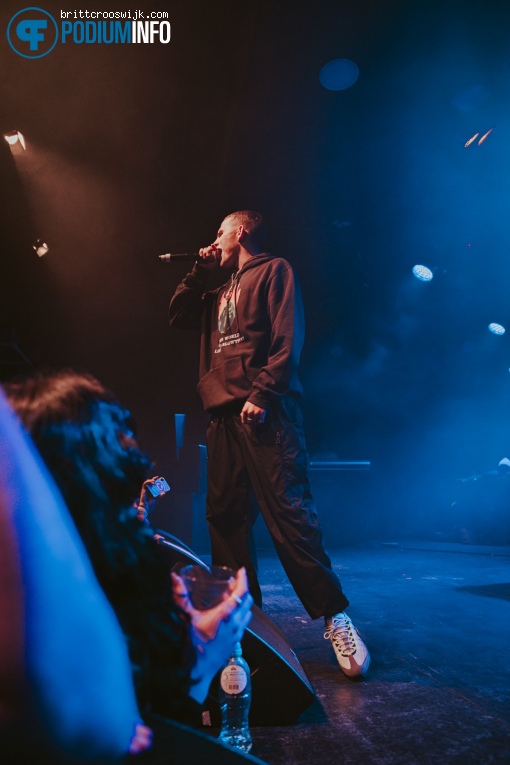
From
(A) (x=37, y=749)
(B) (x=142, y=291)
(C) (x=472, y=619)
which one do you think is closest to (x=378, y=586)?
(C) (x=472, y=619)

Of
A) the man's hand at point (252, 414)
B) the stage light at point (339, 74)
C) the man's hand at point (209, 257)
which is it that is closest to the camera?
the man's hand at point (252, 414)

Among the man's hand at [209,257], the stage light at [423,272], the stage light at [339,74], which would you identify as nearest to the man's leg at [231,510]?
the man's hand at [209,257]

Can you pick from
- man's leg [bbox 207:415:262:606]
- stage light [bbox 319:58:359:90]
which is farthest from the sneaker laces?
stage light [bbox 319:58:359:90]

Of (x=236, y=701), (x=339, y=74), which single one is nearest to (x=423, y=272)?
(x=339, y=74)

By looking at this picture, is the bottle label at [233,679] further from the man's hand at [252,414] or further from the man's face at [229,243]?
the man's face at [229,243]

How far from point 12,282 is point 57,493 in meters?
6.11

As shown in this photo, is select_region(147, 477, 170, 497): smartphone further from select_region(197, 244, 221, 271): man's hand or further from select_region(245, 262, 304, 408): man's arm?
select_region(197, 244, 221, 271): man's hand

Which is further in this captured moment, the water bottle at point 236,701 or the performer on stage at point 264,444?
the performer on stage at point 264,444

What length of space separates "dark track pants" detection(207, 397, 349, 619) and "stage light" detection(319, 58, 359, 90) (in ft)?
9.57

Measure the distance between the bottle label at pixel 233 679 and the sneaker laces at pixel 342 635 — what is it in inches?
23.6

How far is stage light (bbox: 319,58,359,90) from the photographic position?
3.69 m

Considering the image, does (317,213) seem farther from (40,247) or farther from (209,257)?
(209,257)

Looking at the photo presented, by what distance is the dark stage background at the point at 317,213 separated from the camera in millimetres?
3576

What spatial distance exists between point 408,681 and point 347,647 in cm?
23
